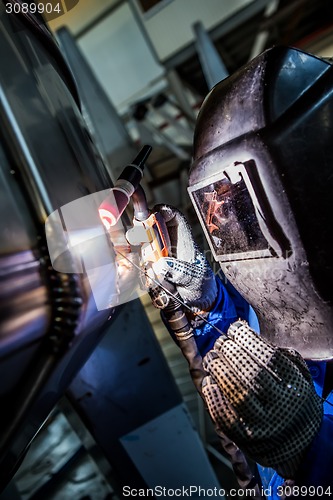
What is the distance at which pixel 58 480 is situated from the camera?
2.80m

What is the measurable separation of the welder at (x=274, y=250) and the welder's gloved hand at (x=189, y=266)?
0.10 m

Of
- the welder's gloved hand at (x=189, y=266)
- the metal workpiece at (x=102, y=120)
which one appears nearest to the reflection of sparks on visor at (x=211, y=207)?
the welder's gloved hand at (x=189, y=266)

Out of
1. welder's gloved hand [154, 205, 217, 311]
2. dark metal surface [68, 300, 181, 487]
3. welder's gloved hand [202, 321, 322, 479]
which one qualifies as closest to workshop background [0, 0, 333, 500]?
dark metal surface [68, 300, 181, 487]

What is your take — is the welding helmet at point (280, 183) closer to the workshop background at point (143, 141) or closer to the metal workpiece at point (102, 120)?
the workshop background at point (143, 141)

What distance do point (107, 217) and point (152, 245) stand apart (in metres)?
0.35

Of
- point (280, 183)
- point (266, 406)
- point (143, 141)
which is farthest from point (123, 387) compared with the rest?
point (143, 141)

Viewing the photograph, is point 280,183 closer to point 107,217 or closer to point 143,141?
point 107,217

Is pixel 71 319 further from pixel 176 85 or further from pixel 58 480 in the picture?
pixel 176 85

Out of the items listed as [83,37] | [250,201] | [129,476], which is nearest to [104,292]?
[250,201]

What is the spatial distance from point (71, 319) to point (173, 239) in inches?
37.0

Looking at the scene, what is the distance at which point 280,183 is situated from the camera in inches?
45.3

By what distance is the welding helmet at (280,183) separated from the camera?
1137mm

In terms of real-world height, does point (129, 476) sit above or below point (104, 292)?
below

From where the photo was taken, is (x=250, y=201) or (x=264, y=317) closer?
(x=250, y=201)
